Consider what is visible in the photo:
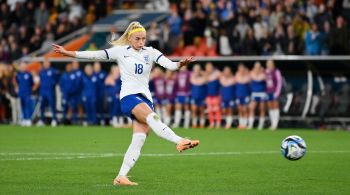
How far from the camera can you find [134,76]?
1228 cm

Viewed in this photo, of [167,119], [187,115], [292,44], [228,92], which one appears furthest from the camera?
[167,119]

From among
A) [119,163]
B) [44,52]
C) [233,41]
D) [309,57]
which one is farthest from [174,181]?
[44,52]

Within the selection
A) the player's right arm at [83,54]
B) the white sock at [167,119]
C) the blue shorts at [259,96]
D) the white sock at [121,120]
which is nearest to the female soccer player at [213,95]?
the blue shorts at [259,96]

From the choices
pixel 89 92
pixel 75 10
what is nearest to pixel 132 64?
pixel 89 92

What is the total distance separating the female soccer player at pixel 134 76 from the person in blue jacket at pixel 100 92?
19.6 meters

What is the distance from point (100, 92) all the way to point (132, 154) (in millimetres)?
20588

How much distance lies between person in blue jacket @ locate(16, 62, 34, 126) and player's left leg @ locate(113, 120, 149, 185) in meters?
20.5

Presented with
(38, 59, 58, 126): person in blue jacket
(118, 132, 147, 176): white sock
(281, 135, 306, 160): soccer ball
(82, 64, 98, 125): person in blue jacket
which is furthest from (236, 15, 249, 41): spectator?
(118, 132, 147, 176): white sock

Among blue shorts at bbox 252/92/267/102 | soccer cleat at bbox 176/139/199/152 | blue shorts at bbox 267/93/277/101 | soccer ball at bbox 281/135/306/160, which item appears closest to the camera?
soccer cleat at bbox 176/139/199/152

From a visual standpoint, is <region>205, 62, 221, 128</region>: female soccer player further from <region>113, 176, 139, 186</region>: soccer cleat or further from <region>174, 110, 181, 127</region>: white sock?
<region>113, 176, 139, 186</region>: soccer cleat

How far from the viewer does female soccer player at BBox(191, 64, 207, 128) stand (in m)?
30.4

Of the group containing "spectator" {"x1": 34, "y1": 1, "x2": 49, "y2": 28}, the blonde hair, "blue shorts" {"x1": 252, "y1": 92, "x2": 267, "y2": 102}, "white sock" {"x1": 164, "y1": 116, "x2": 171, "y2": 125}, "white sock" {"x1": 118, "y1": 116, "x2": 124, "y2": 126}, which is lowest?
"white sock" {"x1": 118, "y1": 116, "x2": 124, "y2": 126}

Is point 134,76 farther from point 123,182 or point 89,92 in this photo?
point 89,92

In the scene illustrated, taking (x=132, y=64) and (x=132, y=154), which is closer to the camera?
(x=132, y=154)
